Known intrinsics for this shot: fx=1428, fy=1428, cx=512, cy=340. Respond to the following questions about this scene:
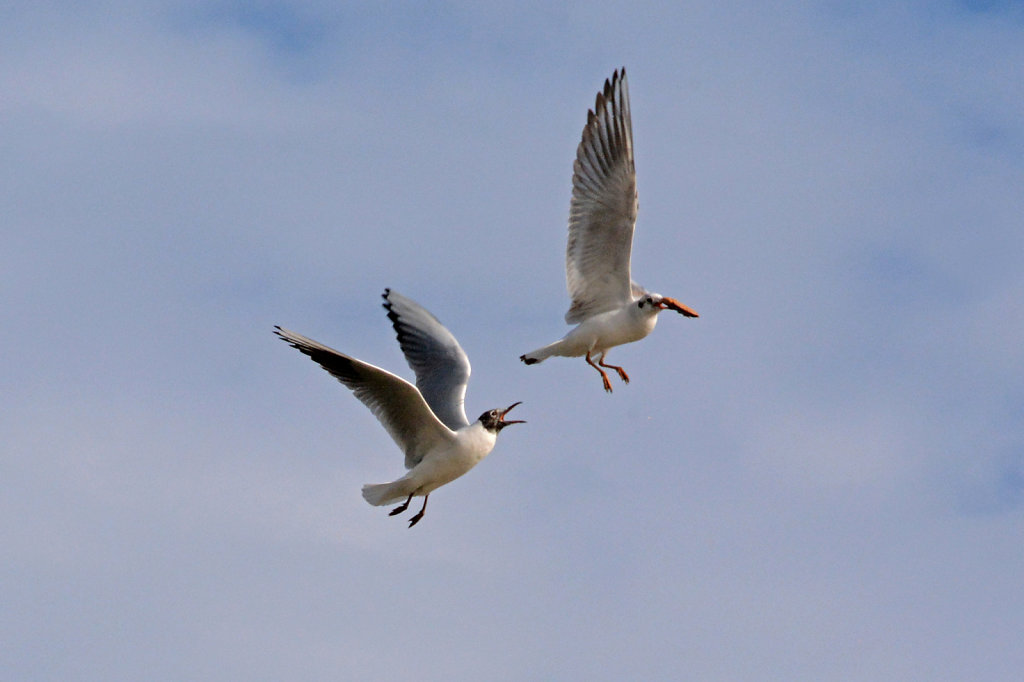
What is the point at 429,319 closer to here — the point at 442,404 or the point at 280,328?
the point at 442,404

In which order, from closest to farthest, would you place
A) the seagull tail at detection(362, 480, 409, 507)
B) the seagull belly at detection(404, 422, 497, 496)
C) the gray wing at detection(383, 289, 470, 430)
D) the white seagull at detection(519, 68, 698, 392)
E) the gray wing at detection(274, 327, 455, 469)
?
1. the gray wing at detection(274, 327, 455, 469)
2. the seagull belly at detection(404, 422, 497, 496)
3. the seagull tail at detection(362, 480, 409, 507)
4. the gray wing at detection(383, 289, 470, 430)
5. the white seagull at detection(519, 68, 698, 392)

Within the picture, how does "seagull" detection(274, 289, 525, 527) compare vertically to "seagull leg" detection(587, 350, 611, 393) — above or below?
below

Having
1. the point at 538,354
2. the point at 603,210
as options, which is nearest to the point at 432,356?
the point at 538,354

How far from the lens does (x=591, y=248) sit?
16797 millimetres

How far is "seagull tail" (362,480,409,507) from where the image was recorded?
46.1 feet

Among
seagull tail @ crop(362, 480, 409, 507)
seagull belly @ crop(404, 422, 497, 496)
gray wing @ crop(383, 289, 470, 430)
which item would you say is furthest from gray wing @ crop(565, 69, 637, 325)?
seagull tail @ crop(362, 480, 409, 507)

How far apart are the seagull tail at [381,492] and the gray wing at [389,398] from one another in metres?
0.26

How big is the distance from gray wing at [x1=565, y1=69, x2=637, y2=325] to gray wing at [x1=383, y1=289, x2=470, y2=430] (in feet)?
6.07

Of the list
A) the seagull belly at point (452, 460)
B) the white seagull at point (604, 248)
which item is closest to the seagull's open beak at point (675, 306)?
the white seagull at point (604, 248)

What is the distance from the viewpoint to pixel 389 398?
539 inches

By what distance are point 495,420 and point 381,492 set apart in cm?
135

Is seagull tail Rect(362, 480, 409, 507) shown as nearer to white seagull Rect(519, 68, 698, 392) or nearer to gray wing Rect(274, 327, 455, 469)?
gray wing Rect(274, 327, 455, 469)

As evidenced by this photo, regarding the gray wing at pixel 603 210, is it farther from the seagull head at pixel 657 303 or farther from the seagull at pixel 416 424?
the seagull at pixel 416 424

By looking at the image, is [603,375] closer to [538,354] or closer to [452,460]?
[538,354]
